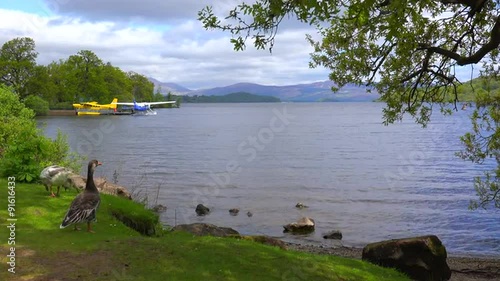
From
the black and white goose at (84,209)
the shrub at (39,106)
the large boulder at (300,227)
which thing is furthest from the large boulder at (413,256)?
the shrub at (39,106)

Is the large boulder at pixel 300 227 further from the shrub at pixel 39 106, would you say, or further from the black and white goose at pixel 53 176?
the shrub at pixel 39 106

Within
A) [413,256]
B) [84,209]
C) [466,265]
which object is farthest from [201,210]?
[84,209]

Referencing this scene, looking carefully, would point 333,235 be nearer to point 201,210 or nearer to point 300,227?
point 300,227

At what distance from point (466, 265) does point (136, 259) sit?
47.9 feet

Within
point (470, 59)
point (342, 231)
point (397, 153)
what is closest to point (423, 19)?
point (470, 59)

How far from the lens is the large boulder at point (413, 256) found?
1319 centimetres

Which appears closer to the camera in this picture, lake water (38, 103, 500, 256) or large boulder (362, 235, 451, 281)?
large boulder (362, 235, 451, 281)

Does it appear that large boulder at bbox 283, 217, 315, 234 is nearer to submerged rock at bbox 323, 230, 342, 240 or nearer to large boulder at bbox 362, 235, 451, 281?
submerged rock at bbox 323, 230, 342, 240

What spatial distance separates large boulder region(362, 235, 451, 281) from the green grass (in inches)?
63.9

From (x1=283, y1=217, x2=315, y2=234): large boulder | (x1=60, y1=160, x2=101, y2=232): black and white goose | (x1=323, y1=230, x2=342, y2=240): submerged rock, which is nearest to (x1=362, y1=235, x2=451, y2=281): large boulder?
(x1=60, y1=160, x2=101, y2=232): black and white goose

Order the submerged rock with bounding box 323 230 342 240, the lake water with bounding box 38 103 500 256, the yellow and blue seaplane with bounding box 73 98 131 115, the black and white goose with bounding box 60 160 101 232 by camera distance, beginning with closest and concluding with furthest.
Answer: the black and white goose with bounding box 60 160 101 232, the submerged rock with bounding box 323 230 342 240, the lake water with bounding box 38 103 500 256, the yellow and blue seaplane with bounding box 73 98 131 115

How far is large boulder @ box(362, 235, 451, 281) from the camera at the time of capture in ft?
43.3

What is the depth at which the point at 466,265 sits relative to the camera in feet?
58.6

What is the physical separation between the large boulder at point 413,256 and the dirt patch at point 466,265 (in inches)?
73.2
